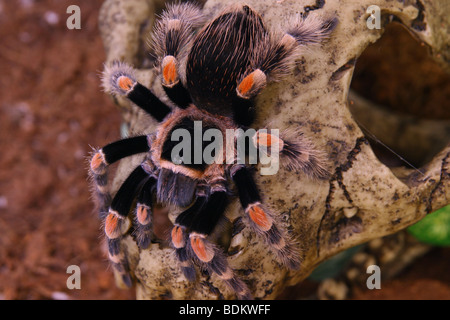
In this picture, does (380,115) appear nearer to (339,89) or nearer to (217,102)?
(339,89)

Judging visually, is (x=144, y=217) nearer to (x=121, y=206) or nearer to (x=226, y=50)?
(x=121, y=206)

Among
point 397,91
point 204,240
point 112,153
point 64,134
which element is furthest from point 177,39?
point 397,91

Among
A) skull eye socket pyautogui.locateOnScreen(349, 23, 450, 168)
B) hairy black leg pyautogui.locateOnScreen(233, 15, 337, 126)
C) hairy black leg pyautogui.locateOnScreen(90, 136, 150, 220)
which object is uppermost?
skull eye socket pyautogui.locateOnScreen(349, 23, 450, 168)

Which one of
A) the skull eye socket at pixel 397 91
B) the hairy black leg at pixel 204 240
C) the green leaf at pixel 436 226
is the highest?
the skull eye socket at pixel 397 91

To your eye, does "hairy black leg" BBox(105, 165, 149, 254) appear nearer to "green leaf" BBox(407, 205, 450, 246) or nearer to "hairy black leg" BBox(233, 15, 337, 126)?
"hairy black leg" BBox(233, 15, 337, 126)

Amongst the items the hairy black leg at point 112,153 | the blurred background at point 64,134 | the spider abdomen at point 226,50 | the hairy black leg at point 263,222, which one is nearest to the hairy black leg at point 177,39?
the spider abdomen at point 226,50

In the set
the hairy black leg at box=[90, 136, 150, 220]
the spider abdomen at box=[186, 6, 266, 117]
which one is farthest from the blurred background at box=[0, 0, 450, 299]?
the spider abdomen at box=[186, 6, 266, 117]

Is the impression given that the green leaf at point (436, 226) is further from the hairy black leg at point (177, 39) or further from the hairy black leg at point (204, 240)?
the hairy black leg at point (177, 39)
